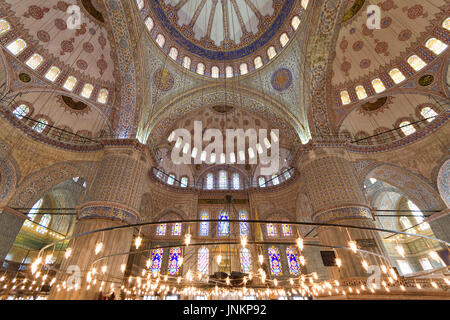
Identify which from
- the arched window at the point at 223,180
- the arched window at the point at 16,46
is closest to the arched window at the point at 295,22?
the arched window at the point at 223,180

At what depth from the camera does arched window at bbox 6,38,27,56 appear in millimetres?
9516

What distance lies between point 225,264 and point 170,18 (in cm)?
1572

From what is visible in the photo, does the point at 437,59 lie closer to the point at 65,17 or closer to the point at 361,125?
the point at 361,125

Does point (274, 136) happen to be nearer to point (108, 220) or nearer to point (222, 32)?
point (222, 32)

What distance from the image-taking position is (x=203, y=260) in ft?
42.3

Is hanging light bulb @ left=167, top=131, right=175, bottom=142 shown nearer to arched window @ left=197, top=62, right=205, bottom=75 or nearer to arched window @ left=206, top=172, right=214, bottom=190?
arched window @ left=206, top=172, right=214, bottom=190

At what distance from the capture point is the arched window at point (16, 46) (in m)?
9.52

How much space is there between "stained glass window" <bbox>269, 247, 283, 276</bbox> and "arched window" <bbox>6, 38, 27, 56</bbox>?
16.6 metres

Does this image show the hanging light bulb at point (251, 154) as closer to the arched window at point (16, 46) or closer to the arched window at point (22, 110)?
the arched window at point (22, 110)

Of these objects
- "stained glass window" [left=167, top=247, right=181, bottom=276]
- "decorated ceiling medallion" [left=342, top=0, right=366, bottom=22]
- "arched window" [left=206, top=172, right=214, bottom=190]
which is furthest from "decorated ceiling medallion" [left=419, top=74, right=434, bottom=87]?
"stained glass window" [left=167, top=247, right=181, bottom=276]

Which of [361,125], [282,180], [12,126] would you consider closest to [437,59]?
[361,125]

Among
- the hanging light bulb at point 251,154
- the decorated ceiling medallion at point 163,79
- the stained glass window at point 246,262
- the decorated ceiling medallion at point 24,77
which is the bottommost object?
the stained glass window at point 246,262

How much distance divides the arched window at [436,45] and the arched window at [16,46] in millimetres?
19255

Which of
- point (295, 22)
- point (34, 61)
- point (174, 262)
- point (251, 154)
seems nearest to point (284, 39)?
point (295, 22)
